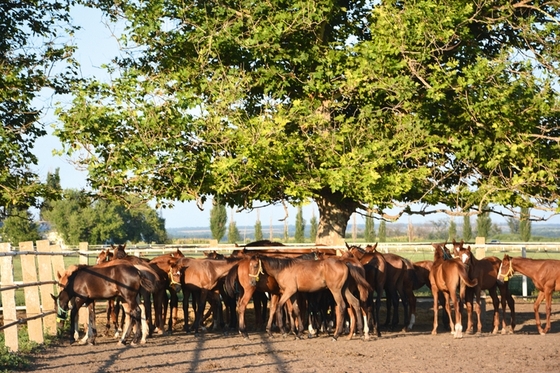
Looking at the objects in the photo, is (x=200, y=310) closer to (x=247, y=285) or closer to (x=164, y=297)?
(x=164, y=297)

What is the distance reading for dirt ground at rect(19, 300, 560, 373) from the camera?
1206cm

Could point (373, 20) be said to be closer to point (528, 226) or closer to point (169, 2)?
point (169, 2)

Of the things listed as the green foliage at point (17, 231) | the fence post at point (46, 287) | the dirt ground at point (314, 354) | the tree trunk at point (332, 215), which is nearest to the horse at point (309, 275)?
the dirt ground at point (314, 354)

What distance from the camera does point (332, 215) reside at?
23719 millimetres

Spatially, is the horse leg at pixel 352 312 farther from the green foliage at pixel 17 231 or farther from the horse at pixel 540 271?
the green foliage at pixel 17 231

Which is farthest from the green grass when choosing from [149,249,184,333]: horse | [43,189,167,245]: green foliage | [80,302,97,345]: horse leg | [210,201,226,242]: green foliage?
[210,201,226,242]: green foliage

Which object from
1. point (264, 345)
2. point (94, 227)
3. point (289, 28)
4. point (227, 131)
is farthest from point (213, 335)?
point (94, 227)

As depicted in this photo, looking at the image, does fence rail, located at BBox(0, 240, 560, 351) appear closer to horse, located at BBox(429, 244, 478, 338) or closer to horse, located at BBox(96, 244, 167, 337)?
horse, located at BBox(96, 244, 167, 337)

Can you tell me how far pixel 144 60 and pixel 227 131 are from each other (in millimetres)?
3775

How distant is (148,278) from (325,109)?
7848mm

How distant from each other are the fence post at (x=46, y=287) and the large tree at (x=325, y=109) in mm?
3707

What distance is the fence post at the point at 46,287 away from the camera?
16516 mm

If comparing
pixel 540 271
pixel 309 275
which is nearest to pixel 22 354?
pixel 309 275

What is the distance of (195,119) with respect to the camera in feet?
66.6
